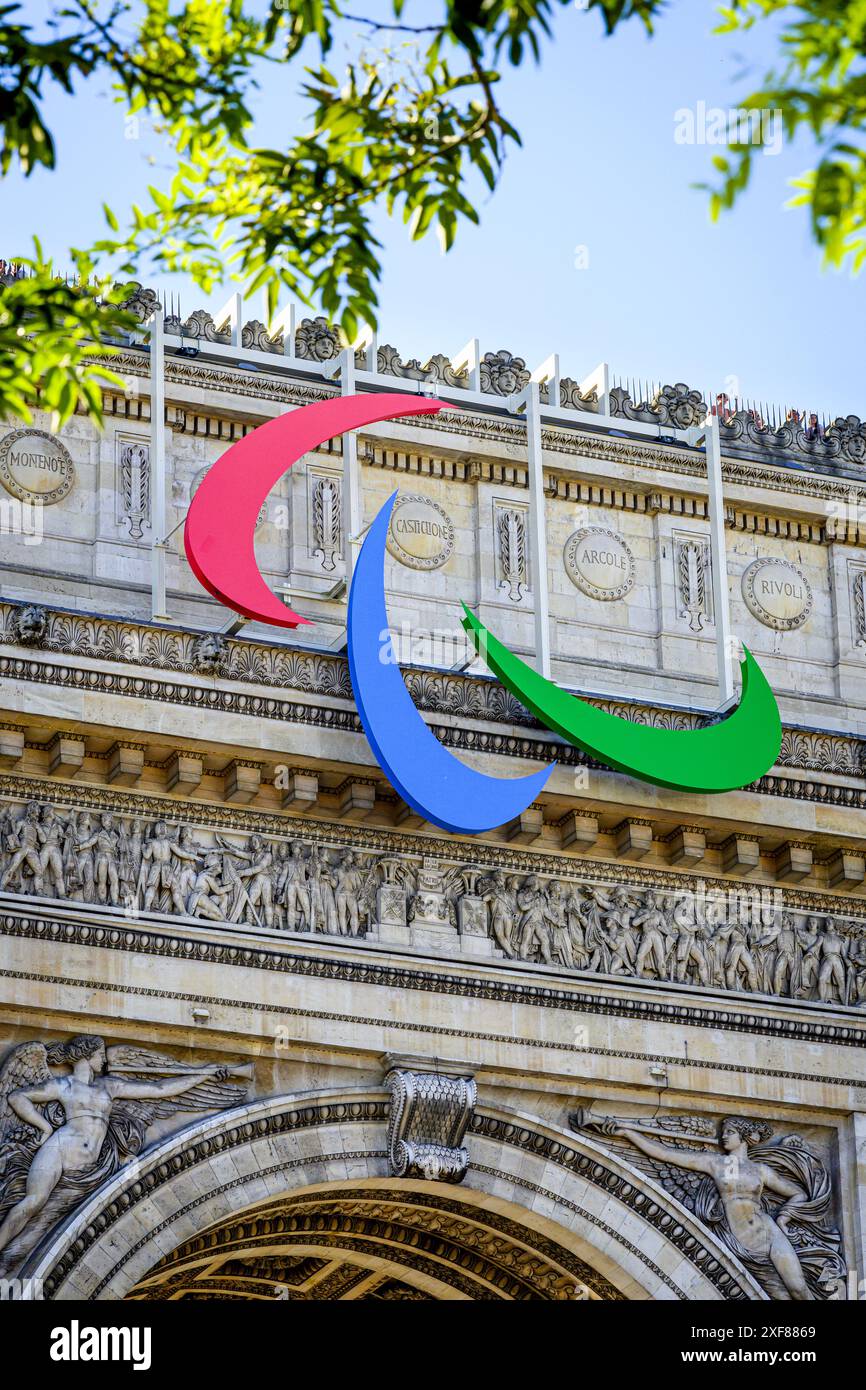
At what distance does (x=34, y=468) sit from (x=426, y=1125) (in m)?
5.90

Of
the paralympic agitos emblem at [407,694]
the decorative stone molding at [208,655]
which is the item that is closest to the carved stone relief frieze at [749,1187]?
the paralympic agitos emblem at [407,694]

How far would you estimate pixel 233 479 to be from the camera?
21.2 metres

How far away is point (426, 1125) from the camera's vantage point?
67.2ft

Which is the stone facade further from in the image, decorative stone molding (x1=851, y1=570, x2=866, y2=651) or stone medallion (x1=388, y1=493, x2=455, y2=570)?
decorative stone molding (x1=851, y1=570, x2=866, y2=651)

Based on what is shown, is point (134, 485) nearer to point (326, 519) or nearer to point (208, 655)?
point (326, 519)

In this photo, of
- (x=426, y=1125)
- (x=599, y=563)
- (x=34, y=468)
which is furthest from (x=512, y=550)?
(x=426, y=1125)

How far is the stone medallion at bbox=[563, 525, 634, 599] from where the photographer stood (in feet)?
76.9

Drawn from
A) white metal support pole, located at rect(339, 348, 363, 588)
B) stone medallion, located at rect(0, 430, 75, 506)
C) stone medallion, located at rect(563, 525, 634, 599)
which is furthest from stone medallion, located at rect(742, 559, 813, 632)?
stone medallion, located at rect(0, 430, 75, 506)

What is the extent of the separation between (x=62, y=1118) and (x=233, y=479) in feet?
16.3

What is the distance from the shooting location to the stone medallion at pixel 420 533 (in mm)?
22859

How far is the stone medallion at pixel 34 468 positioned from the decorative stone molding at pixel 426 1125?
5220mm

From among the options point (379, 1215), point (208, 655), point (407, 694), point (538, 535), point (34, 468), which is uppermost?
point (34, 468)

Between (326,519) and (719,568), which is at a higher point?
(326,519)
